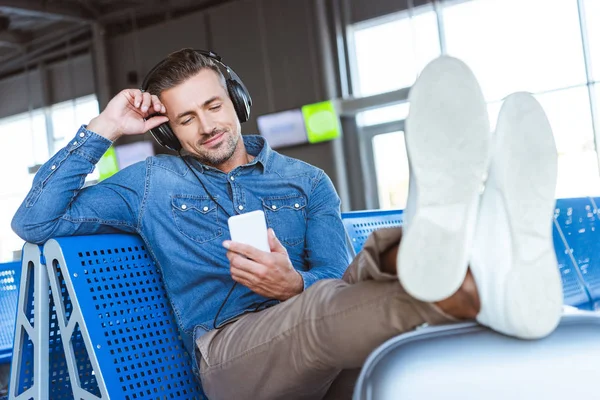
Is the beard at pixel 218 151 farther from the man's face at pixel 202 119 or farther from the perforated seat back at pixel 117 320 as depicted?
the perforated seat back at pixel 117 320

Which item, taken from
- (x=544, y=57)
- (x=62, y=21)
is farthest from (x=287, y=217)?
(x=62, y=21)

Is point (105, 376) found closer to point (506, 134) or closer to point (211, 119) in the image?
point (211, 119)

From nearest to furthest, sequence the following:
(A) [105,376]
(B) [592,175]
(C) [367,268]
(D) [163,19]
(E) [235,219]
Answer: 1. (C) [367,268]
2. (E) [235,219]
3. (A) [105,376]
4. (B) [592,175]
5. (D) [163,19]

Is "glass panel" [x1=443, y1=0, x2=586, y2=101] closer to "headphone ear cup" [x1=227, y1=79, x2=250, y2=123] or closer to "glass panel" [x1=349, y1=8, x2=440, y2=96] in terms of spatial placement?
"glass panel" [x1=349, y1=8, x2=440, y2=96]

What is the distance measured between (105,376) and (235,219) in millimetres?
534

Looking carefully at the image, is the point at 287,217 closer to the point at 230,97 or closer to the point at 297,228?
the point at 297,228

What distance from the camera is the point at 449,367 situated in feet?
3.96

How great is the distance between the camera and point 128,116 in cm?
213

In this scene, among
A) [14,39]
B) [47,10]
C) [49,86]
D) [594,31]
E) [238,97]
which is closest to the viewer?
[238,97]

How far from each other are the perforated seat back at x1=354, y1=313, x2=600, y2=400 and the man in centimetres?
5

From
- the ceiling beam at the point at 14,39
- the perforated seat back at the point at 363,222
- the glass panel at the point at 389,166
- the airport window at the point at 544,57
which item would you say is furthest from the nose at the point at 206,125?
the ceiling beam at the point at 14,39

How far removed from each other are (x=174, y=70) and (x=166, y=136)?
21cm

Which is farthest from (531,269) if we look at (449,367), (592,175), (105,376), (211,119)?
(592,175)

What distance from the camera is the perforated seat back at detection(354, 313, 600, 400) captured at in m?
1.19
